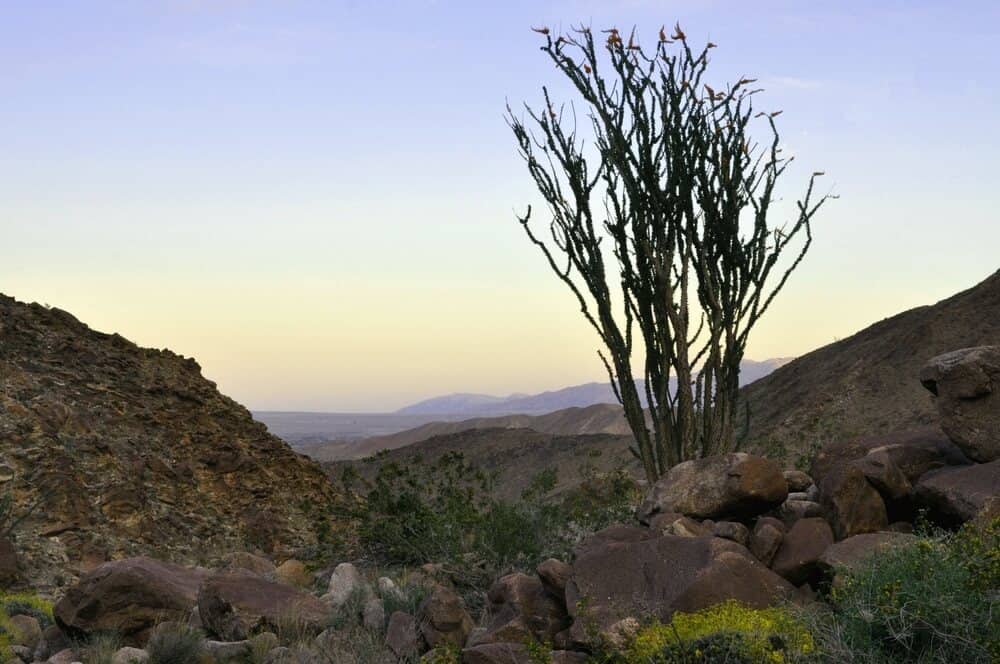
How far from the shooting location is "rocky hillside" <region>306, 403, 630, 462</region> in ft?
196

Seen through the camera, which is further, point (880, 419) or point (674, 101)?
point (880, 419)

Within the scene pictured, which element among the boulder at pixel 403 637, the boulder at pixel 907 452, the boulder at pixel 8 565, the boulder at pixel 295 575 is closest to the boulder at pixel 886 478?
the boulder at pixel 907 452

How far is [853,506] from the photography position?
7070 millimetres

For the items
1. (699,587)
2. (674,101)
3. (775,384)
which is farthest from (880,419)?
(699,587)

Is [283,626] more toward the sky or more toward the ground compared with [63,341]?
more toward the ground

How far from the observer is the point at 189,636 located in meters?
7.41

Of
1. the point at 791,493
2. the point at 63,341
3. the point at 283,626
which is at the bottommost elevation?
the point at 283,626

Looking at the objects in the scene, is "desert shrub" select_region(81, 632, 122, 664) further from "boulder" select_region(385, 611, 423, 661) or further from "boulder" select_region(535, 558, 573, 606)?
"boulder" select_region(535, 558, 573, 606)

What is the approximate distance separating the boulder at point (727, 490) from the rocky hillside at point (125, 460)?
6.89m

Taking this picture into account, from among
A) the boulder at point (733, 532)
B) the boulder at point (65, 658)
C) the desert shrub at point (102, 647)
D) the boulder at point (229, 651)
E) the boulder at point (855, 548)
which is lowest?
the boulder at point (229, 651)

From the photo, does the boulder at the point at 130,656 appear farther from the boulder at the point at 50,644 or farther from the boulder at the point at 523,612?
the boulder at the point at 523,612

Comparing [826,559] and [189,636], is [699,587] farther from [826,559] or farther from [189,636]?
[189,636]

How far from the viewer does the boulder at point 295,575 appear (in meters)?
10.5

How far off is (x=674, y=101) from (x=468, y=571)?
5.35 m
